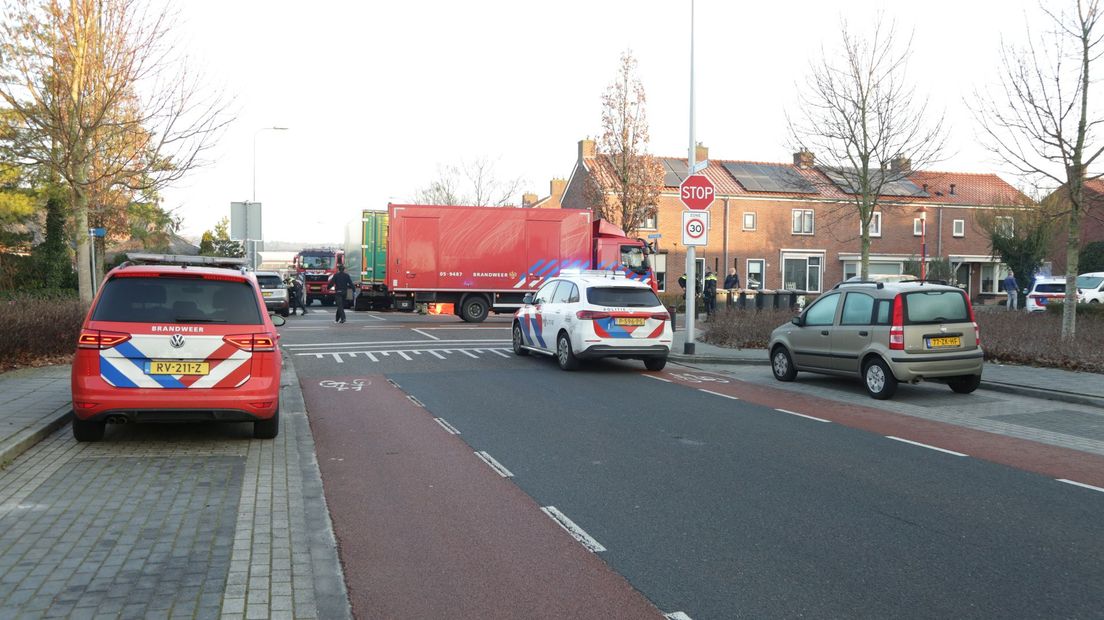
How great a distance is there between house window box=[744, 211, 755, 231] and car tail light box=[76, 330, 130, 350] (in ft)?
141

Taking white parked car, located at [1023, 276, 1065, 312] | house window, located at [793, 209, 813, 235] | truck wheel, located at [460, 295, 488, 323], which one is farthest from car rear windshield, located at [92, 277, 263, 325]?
house window, located at [793, 209, 813, 235]

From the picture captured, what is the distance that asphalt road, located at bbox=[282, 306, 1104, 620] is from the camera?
4453mm

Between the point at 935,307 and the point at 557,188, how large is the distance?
48779 millimetres

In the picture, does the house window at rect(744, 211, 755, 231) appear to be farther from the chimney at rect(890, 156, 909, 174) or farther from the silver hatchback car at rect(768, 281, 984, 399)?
the silver hatchback car at rect(768, 281, 984, 399)

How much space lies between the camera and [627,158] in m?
35.9

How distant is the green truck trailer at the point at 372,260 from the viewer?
94.1ft

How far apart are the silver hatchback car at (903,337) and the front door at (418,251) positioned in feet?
51.1

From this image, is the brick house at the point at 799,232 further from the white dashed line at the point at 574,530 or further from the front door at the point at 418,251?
the white dashed line at the point at 574,530

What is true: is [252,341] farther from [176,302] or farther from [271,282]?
[271,282]

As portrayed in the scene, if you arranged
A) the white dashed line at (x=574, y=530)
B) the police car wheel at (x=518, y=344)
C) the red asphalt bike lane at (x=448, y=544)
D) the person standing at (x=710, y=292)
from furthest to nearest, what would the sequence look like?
the person standing at (x=710, y=292)
the police car wheel at (x=518, y=344)
the white dashed line at (x=574, y=530)
the red asphalt bike lane at (x=448, y=544)

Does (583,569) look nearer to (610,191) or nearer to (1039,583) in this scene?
(1039,583)

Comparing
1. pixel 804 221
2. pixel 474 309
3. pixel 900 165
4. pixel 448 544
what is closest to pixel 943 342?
pixel 448 544

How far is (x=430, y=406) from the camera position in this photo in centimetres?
1071

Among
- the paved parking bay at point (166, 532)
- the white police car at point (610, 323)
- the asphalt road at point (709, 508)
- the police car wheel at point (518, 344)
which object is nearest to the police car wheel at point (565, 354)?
the white police car at point (610, 323)
